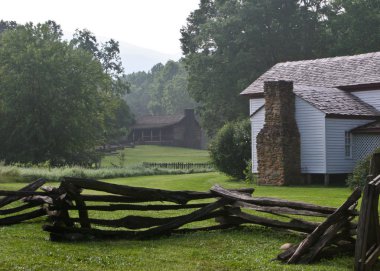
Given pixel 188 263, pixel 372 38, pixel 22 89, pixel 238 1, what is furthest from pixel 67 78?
pixel 188 263

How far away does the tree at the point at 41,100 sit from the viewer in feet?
179

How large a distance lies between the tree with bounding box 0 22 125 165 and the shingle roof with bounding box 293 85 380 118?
2579cm

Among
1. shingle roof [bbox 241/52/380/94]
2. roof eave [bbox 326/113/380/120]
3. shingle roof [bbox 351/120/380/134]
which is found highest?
shingle roof [bbox 241/52/380/94]

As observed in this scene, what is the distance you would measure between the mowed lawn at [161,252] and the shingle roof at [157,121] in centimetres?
8788

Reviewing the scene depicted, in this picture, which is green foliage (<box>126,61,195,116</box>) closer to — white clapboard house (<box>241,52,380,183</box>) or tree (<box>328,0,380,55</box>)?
tree (<box>328,0,380,55</box>)

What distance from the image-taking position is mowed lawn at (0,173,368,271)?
10.8 metres

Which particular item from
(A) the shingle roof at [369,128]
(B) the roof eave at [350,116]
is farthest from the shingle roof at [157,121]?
(A) the shingle roof at [369,128]

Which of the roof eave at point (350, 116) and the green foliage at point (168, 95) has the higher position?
the green foliage at point (168, 95)

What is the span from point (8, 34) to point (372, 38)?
3038 centimetres

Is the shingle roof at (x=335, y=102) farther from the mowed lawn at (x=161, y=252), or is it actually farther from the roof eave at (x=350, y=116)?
the mowed lawn at (x=161, y=252)

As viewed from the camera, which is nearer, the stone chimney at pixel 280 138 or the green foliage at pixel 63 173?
the stone chimney at pixel 280 138

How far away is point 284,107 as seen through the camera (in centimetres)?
3312

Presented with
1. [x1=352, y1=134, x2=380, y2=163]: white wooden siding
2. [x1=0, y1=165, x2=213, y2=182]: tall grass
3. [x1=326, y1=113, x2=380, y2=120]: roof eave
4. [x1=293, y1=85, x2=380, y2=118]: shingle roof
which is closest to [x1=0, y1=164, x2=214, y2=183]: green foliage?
[x1=0, y1=165, x2=213, y2=182]: tall grass

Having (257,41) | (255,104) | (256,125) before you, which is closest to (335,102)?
(256,125)
